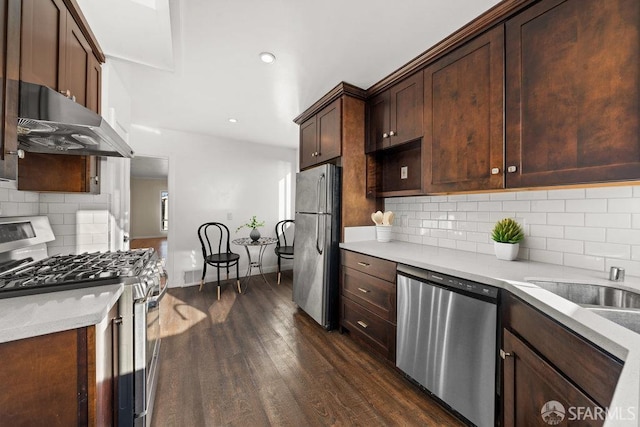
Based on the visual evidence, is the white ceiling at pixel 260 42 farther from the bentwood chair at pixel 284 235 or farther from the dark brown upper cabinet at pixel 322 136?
the bentwood chair at pixel 284 235

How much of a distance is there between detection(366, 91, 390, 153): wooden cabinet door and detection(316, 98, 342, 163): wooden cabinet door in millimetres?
315

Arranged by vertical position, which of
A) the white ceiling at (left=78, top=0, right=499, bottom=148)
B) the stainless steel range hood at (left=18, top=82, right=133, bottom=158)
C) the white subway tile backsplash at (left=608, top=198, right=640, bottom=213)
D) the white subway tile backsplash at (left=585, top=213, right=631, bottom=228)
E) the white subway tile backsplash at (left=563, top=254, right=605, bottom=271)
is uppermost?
the white ceiling at (left=78, top=0, right=499, bottom=148)

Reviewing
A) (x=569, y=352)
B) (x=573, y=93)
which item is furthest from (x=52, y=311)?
(x=573, y=93)

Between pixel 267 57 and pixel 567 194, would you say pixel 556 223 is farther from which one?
pixel 267 57

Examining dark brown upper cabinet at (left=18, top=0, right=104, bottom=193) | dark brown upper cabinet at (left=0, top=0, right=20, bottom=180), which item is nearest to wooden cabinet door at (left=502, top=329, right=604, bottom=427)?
dark brown upper cabinet at (left=0, top=0, right=20, bottom=180)

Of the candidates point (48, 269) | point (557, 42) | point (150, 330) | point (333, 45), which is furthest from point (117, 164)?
point (557, 42)

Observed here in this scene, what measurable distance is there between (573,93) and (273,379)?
96.0 inches

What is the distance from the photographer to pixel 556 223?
1.60m

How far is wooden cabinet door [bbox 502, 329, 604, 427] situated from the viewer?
0.82 meters

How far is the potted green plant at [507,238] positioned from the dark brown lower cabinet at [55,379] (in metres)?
2.22

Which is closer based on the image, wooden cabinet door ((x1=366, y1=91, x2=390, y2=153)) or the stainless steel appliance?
the stainless steel appliance

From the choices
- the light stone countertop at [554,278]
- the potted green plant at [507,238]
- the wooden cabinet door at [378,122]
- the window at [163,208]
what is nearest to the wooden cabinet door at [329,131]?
the wooden cabinet door at [378,122]

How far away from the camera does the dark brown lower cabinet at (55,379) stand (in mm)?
789

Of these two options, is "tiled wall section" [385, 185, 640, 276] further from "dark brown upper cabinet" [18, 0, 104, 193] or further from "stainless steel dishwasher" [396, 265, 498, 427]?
"dark brown upper cabinet" [18, 0, 104, 193]
